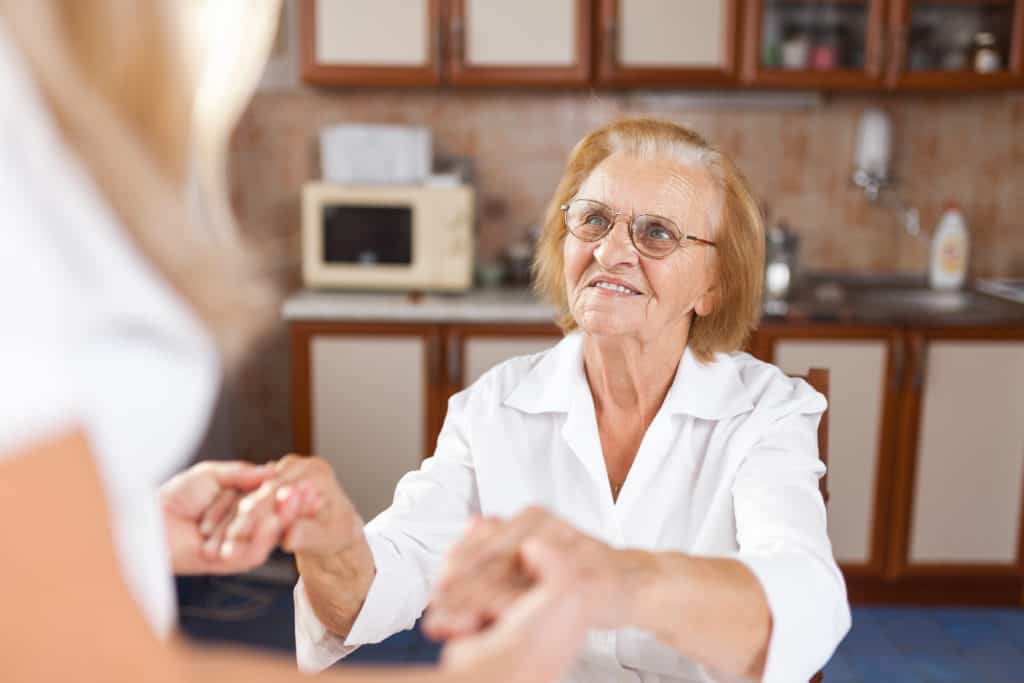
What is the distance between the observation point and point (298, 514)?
40.2 inches

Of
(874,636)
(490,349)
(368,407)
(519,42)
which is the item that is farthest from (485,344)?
(874,636)

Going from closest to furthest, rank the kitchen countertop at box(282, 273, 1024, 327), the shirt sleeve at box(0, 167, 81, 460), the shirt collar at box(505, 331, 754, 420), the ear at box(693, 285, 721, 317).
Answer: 1. the shirt sleeve at box(0, 167, 81, 460)
2. the shirt collar at box(505, 331, 754, 420)
3. the ear at box(693, 285, 721, 317)
4. the kitchen countertop at box(282, 273, 1024, 327)

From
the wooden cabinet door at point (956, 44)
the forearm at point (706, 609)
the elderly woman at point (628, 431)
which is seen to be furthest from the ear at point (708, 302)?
the wooden cabinet door at point (956, 44)

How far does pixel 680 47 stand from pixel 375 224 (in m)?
1.10

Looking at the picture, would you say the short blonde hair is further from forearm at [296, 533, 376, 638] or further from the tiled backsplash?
the tiled backsplash

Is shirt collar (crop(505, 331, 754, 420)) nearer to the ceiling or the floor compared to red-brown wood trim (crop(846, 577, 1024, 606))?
nearer to the ceiling

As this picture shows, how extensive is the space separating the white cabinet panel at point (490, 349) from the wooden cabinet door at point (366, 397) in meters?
0.09

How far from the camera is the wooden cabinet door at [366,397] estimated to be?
2979 millimetres

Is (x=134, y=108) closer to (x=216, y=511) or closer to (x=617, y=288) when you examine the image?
(x=216, y=511)

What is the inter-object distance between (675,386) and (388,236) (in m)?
1.85

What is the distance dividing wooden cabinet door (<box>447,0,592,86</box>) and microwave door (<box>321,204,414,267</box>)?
47cm

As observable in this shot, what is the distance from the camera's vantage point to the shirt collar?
1.43 meters

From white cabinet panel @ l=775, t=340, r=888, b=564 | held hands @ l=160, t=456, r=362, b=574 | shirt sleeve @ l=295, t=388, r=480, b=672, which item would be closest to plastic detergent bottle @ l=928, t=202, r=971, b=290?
white cabinet panel @ l=775, t=340, r=888, b=564

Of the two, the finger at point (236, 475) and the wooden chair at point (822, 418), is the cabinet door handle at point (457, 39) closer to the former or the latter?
the wooden chair at point (822, 418)
